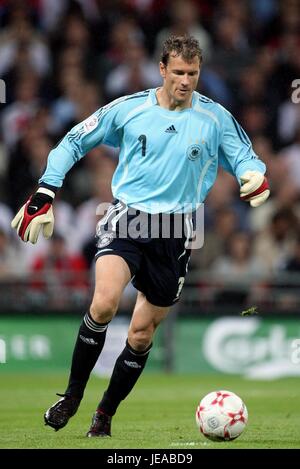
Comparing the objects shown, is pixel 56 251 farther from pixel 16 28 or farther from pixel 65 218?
pixel 16 28

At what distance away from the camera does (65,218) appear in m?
14.9

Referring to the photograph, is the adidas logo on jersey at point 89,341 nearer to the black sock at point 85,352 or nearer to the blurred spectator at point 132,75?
the black sock at point 85,352

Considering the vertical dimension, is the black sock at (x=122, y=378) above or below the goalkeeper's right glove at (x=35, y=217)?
below

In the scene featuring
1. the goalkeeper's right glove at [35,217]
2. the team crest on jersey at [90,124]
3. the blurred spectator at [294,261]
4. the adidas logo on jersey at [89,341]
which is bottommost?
the blurred spectator at [294,261]

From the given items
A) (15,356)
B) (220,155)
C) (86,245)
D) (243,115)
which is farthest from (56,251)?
(220,155)

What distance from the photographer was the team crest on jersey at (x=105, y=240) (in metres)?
7.77

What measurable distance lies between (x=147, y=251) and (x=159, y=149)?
71 cm

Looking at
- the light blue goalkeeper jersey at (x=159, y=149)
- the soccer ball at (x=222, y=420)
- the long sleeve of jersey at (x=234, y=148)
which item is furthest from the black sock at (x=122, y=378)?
the long sleeve of jersey at (x=234, y=148)

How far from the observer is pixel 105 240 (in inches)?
307

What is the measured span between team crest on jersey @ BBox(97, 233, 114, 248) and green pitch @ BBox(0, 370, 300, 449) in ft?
4.32

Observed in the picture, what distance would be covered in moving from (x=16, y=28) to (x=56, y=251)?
13.3 ft

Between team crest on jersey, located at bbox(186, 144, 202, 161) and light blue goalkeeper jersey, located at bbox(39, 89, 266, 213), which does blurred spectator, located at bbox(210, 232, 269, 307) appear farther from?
team crest on jersey, located at bbox(186, 144, 202, 161)

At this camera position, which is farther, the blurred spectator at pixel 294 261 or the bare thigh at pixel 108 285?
the blurred spectator at pixel 294 261

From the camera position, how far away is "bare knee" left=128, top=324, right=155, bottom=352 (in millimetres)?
7871
